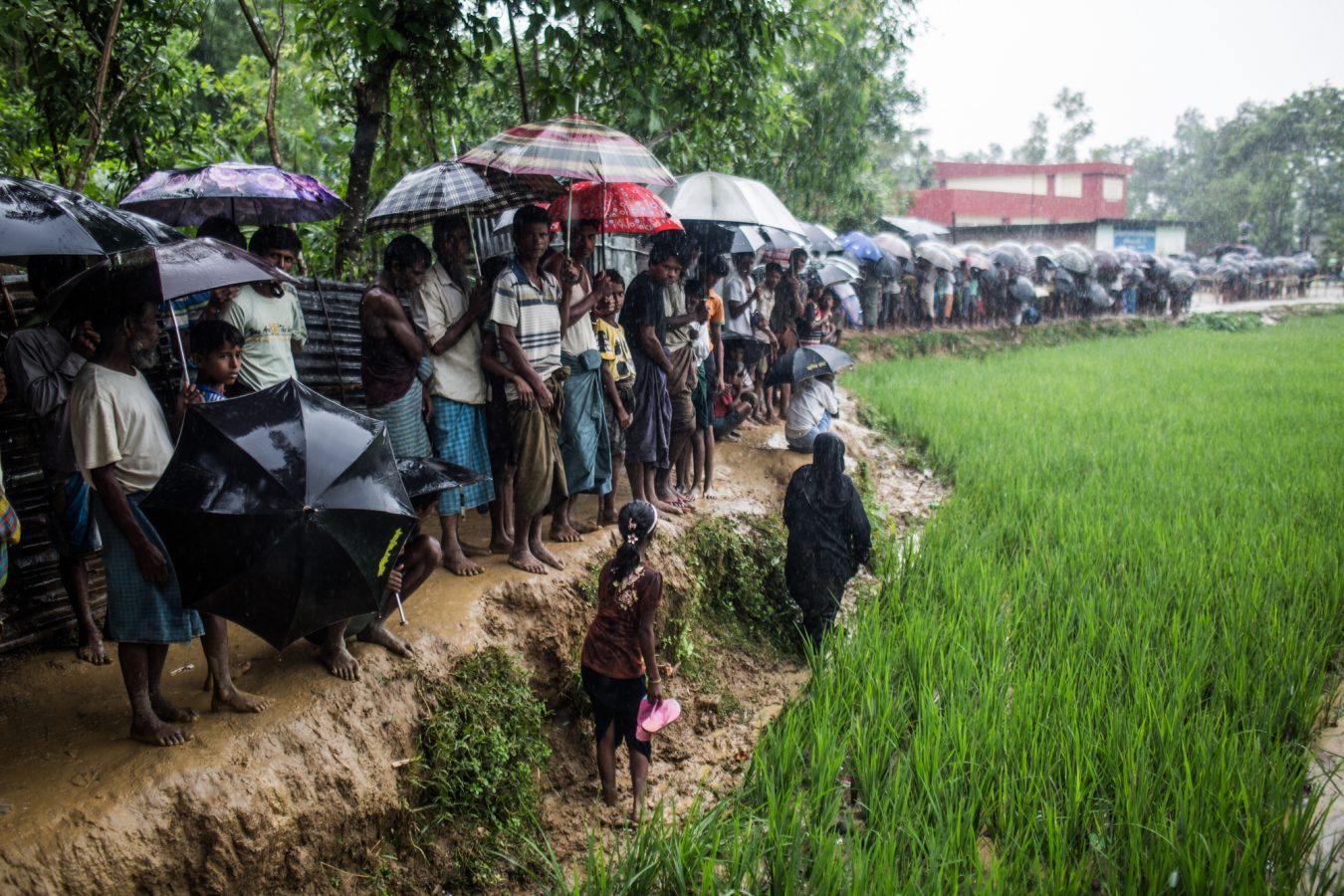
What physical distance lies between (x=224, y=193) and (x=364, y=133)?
1.68 metres

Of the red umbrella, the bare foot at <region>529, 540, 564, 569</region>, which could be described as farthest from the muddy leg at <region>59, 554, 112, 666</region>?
the red umbrella

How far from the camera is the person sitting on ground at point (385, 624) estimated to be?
338cm

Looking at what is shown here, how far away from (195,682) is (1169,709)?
3.67 metres

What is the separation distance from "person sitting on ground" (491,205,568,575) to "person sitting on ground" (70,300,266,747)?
1523mm

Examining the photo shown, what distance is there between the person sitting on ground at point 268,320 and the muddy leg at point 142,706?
111cm

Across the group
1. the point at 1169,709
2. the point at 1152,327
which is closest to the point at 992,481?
the point at 1169,709

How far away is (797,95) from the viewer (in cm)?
1184

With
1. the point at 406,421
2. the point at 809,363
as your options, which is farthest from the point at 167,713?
the point at 809,363

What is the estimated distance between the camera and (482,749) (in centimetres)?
355

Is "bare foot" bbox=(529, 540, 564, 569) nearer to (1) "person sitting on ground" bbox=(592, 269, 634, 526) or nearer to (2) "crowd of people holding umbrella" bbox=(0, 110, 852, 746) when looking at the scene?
(2) "crowd of people holding umbrella" bbox=(0, 110, 852, 746)

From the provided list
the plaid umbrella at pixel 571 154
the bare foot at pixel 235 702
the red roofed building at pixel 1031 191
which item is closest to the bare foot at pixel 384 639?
the bare foot at pixel 235 702

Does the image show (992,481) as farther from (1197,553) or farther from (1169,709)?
(1169,709)

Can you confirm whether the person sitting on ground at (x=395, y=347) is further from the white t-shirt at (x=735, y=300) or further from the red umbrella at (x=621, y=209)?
the white t-shirt at (x=735, y=300)

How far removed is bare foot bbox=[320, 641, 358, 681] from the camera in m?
3.36
